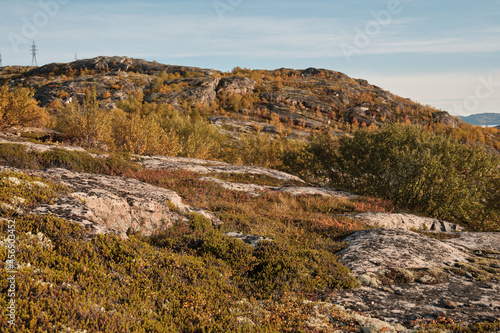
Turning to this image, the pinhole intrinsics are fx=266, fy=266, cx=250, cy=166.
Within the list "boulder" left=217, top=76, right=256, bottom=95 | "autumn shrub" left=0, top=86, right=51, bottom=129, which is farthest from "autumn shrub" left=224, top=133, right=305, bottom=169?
"boulder" left=217, top=76, right=256, bottom=95

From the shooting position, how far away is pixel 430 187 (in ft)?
82.5

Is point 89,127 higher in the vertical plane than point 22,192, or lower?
higher

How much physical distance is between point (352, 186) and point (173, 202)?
1181 inches

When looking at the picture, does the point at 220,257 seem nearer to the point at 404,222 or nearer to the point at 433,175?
the point at 404,222

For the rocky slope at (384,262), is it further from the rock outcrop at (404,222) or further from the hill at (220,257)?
the rock outcrop at (404,222)

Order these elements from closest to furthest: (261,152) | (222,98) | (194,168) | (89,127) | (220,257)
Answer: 1. (220,257)
2. (194,168)
3. (89,127)
4. (261,152)
5. (222,98)

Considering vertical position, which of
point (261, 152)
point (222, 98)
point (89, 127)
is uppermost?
point (222, 98)

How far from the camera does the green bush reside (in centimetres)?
2439

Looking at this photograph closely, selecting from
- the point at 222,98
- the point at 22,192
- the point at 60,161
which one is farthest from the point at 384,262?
the point at 222,98

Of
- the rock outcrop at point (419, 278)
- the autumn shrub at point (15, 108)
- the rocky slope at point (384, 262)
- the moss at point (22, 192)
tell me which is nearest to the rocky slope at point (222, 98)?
the autumn shrub at point (15, 108)

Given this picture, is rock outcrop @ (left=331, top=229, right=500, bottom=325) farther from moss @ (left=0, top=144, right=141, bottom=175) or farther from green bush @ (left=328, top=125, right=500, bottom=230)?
moss @ (left=0, top=144, right=141, bottom=175)

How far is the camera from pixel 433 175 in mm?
24828

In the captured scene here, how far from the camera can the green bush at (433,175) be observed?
2439 centimetres

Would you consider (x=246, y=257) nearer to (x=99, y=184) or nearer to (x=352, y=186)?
(x=99, y=184)
